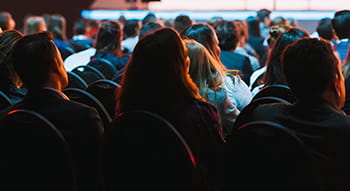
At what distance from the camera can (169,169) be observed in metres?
1.84

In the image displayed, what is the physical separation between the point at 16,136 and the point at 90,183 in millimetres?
398

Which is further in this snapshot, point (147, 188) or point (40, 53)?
point (40, 53)

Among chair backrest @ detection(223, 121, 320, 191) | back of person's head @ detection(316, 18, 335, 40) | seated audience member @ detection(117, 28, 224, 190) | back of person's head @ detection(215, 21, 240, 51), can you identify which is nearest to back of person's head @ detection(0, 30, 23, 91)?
seated audience member @ detection(117, 28, 224, 190)

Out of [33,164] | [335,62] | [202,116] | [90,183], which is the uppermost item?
[335,62]

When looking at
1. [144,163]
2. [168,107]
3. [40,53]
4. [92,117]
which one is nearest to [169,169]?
[144,163]

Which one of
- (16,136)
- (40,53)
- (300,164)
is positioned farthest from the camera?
(40,53)

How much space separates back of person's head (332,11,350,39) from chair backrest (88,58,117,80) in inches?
76.0

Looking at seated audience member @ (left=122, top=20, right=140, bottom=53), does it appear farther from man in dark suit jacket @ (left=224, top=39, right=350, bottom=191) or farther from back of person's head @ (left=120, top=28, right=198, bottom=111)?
man in dark suit jacket @ (left=224, top=39, right=350, bottom=191)

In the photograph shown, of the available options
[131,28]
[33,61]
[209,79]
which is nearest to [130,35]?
[131,28]

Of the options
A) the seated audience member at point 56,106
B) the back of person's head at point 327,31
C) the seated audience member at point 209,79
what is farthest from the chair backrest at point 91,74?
the back of person's head at point 327,31

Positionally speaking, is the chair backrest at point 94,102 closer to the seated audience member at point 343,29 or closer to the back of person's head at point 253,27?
the seated audience member at point 343,29

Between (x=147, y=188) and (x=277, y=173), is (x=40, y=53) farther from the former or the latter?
(x=277, y=173)

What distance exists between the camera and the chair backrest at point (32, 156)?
1929 mm

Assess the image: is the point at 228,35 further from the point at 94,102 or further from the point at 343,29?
the point at 94,102
